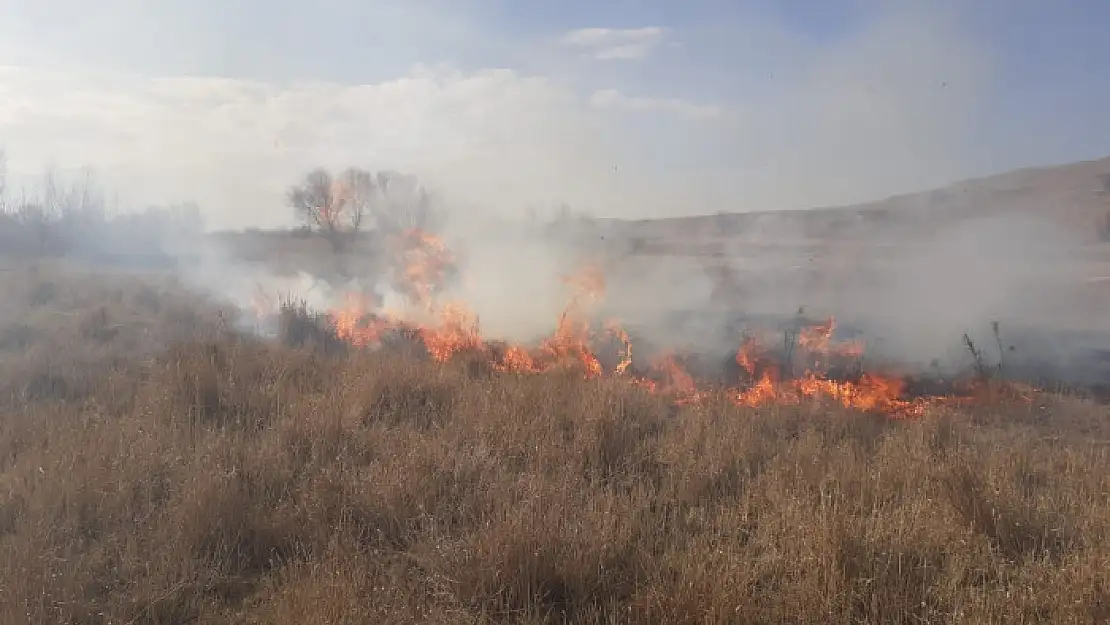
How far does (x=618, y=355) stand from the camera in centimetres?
1105

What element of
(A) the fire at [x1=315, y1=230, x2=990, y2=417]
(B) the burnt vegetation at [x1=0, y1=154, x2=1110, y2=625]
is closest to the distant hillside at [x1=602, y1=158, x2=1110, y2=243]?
(A) the fire at [x1=315, y1=230, x2=990, y2=417]

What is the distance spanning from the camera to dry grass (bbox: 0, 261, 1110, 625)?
3201mm

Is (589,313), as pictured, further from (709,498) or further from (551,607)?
(551,607)

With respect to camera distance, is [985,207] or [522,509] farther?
[985,207]

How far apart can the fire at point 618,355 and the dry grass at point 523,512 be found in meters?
1.37

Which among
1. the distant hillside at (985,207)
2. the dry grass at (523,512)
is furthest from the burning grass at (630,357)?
the distant hillside at (985,207)

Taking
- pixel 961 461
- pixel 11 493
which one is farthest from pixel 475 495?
pixel 961 461

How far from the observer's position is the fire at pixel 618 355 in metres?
8.38

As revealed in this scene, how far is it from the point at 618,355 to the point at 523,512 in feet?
24.5

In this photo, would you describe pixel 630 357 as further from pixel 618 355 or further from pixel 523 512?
pixel 523 512

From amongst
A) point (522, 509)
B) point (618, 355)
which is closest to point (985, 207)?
point (618, 355)

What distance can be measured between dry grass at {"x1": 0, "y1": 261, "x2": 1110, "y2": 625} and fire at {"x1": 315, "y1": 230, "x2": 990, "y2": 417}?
1.37 meters

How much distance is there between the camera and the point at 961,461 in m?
4.84

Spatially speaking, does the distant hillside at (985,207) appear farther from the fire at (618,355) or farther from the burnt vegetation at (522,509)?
the burnt vegetation at (522,509)
